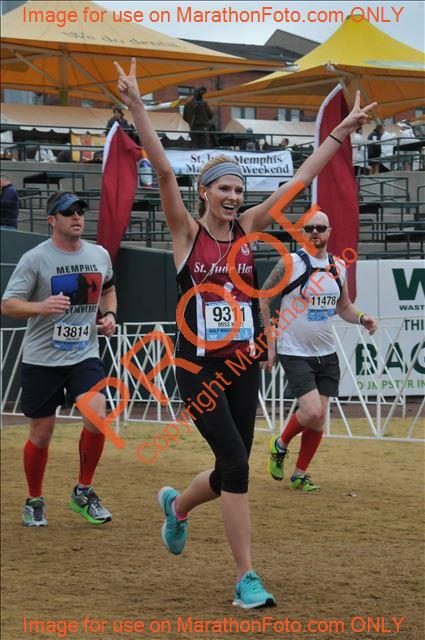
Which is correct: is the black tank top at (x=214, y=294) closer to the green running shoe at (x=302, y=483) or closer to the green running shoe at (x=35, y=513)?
the green running shoe at (x=35, y=513)

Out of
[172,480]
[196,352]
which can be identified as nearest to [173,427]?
[172,480]

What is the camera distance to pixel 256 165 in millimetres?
5000

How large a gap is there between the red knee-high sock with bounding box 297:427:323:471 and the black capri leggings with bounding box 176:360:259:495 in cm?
227

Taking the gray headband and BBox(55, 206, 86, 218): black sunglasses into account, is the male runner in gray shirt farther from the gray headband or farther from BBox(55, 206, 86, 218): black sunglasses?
the gray headband

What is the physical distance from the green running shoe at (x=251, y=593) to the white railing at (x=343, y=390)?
88 cm

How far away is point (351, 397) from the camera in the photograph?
8.02 metres

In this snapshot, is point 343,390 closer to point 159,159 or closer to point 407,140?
point 407,140

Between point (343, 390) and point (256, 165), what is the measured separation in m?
4.18

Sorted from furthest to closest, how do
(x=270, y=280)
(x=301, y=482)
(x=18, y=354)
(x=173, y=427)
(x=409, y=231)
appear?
(x=18, y=354) → (x=173, y=427) → (x=301, y=482) → (x=270, y=280) → (x=409, y=231)

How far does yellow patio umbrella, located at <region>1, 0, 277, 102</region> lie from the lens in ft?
21.2

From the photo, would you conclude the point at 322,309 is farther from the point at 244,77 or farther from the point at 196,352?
the point at 244,77

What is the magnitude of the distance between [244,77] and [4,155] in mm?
9572

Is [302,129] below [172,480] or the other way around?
the other way around

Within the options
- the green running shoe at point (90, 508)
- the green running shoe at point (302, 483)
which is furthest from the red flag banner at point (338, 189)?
the green running shoe at point (302, 483)
